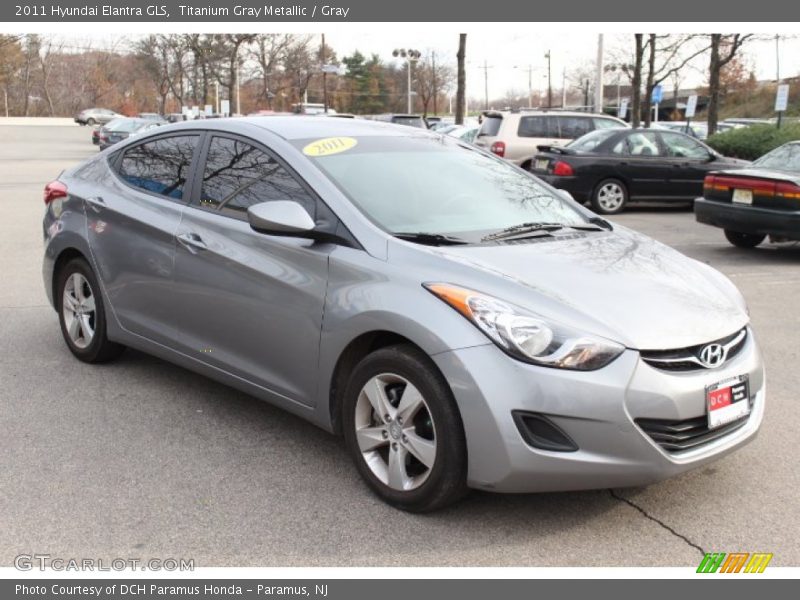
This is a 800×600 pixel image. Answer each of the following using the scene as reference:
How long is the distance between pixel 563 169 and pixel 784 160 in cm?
451

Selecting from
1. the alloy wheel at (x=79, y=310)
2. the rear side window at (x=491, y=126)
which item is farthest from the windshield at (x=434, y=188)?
the rear side window at (x=491, y=126)

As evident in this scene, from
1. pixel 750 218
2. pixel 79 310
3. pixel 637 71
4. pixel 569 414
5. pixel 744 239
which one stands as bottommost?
pixel 744 239

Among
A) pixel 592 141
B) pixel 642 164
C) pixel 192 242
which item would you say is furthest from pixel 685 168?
pixel 192 242

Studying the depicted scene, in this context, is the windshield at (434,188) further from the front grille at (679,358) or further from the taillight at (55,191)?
the taillight at (55,191)

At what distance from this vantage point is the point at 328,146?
13.6 feet

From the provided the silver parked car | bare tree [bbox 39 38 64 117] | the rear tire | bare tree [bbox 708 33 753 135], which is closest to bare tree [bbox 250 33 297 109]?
the silver parked car

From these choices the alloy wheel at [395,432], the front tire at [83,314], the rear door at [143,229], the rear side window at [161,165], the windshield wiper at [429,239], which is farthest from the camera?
the front tire at [83,314]

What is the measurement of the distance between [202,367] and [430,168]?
160cm

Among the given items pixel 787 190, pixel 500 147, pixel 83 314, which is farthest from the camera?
pixel 500 147

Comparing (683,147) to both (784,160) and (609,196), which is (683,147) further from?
(784,160)

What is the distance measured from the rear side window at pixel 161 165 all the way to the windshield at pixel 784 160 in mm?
7443

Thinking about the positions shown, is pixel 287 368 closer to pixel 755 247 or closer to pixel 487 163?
pixel 487 163

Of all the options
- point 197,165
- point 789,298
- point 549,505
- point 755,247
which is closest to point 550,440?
point 549,505

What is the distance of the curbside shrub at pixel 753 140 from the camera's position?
19.2 m
